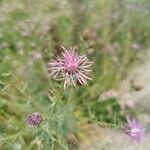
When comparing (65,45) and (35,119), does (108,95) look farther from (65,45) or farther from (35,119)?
(35,119)

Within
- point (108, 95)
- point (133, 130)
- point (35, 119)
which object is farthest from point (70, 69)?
point (108, 95)

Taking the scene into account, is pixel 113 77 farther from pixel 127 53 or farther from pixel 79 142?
pixel 79 142

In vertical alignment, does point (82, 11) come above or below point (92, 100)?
above

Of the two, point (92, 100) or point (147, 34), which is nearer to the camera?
point (92, 100)

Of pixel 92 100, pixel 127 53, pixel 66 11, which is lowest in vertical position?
pixel 92 100

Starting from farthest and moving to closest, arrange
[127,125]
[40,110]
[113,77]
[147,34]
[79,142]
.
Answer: [147,34], [113,77], [79,142], [40,110], [127,125]

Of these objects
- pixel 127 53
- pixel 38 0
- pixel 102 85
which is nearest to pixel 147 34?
pixel 127 53

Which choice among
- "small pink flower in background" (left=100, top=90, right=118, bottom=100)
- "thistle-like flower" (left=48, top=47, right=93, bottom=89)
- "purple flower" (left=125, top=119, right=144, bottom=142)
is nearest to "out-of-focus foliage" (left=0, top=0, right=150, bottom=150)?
"small pink flower in background" (left=100, top=90, right=118, bottom=100)
